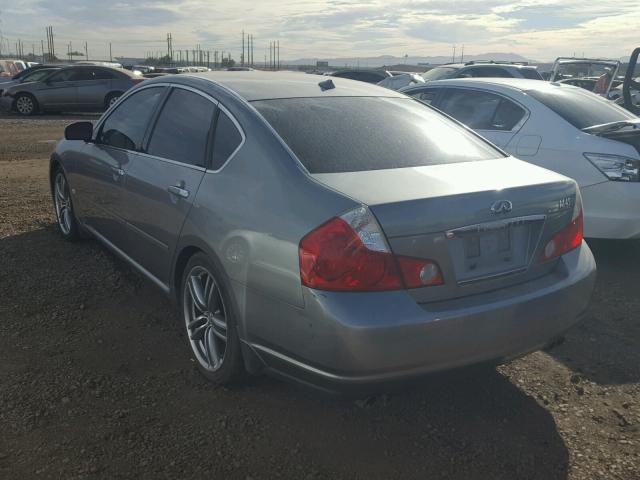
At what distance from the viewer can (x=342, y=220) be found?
2.45 metres

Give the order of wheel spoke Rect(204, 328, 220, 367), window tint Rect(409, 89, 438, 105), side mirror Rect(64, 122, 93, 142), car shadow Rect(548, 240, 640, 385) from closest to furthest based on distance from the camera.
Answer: wheel spoke Rect(204, 328, 220, 367), car shadow Rect(548, 240, 640, 385), side mirror Rect(64, 122, 93, 142), window tint Rect(409, 89, 438, 105)

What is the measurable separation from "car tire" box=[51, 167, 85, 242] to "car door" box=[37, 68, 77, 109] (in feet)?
48.4

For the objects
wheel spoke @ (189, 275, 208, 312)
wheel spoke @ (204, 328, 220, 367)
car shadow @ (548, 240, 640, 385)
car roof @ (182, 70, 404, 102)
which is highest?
car roof @ (182, 70, 404, 102)

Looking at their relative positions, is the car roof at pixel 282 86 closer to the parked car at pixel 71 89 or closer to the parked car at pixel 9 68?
the parked car at pixel 71 89

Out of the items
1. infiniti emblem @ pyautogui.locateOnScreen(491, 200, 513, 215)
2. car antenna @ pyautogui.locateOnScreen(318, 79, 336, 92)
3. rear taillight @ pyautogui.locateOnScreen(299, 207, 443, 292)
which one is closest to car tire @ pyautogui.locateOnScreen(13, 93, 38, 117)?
car antenna @ pyautogui.locateOnScreen(318, 79, 336, 92)

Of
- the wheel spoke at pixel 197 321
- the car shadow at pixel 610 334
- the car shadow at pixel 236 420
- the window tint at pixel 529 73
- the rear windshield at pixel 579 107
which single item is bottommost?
the car shadow at pixel 236 420

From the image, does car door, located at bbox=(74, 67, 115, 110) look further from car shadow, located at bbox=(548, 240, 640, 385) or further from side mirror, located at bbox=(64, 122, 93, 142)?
car shadow, located at bbox=(548, 240, 640, 385)

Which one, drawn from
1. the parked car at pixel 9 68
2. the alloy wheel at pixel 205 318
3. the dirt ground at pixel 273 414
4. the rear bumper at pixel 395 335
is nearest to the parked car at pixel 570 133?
the dirt ground at pixel 273 414

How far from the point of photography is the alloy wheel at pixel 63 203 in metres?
5.48

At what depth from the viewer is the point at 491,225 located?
104 inches

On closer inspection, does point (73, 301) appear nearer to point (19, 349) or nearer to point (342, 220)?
point (19, 349)

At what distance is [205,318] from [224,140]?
3.09ft

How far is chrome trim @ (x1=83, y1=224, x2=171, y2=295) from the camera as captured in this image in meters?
3.67

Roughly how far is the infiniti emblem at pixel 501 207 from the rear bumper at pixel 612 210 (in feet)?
8.76
